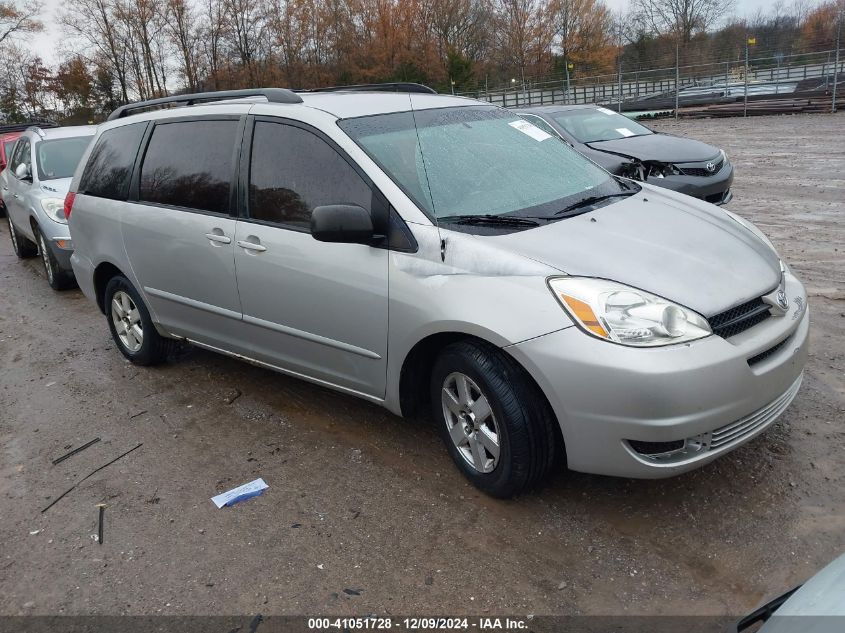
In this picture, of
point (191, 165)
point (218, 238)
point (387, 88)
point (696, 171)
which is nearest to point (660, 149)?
point (696, 171)

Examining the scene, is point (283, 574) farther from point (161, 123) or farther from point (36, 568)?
Answer: point (161, 123)

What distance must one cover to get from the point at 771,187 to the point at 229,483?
384 inches

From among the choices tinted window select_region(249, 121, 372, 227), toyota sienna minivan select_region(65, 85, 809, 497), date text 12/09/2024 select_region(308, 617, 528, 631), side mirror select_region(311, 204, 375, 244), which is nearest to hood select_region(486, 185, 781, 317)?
toyota sienna minivan select_region(65, 85, 809, 497)

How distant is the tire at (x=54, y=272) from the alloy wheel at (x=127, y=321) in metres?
2.86

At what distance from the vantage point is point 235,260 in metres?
4.14

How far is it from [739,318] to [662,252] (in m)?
0.43

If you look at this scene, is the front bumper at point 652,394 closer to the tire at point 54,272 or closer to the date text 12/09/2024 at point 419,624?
the date text 12/09/2024 at point 419,624

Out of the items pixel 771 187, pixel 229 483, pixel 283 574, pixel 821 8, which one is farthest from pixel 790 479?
pixel 821 8

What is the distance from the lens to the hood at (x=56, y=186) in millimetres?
8273

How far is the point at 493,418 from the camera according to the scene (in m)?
3.22

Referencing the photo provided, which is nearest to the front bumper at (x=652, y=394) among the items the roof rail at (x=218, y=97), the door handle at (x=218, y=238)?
the door handle at (x=218, y=238)

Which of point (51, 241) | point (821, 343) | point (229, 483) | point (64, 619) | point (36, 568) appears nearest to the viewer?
point (64, 619)

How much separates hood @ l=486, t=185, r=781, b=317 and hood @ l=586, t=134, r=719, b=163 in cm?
554

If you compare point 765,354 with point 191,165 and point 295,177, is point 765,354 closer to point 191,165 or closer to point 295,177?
point 295,177
